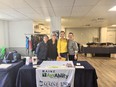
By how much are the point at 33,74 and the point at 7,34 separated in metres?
5.37

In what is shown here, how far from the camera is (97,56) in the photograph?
9453mm

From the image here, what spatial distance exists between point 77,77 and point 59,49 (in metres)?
1.40

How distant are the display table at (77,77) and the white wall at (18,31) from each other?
4.71 m

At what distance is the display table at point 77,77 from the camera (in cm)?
264

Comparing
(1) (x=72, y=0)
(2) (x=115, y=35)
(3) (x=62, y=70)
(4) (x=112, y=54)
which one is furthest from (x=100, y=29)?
(3) (x=62, y=70)

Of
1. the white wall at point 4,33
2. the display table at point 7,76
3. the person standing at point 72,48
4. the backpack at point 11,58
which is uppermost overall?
the white wall at point 4,33

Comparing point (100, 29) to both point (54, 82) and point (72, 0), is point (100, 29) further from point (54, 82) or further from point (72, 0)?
point (54, 82)

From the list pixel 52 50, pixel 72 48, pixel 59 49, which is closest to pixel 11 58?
pixel 52 50

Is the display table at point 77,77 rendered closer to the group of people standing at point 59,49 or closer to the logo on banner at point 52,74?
the logo on banner at point 52,74

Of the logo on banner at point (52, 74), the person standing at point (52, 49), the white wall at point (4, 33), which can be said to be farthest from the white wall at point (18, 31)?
the logo on banner at point (52, 74)

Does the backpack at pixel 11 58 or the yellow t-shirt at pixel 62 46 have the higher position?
the yellow t-shirt at pixel 62 46

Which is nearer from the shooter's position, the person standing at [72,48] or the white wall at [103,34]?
the person standing at [72,48]

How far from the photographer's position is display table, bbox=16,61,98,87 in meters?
2.64

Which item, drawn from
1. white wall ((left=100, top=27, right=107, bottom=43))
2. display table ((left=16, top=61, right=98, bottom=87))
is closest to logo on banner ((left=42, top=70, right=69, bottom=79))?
display table ((left=16, top=61, right=98, bottom=87))
